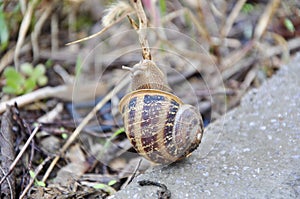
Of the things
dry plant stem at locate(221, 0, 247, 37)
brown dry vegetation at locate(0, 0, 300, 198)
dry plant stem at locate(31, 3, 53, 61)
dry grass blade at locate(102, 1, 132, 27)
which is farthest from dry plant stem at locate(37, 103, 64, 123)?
dry plant stem at locate(221, 0, 247, 37)

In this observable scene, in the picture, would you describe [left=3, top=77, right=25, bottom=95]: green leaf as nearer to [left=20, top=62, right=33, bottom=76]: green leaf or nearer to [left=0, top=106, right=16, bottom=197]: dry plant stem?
[left=20, top=62, right=33, bottom=76]: green leaf

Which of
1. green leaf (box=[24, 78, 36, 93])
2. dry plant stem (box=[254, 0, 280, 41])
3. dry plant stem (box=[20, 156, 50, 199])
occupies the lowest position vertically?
dry plant stem (box=[254, 0, 280, 41])

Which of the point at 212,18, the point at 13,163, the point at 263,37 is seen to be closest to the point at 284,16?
the point at 263,37

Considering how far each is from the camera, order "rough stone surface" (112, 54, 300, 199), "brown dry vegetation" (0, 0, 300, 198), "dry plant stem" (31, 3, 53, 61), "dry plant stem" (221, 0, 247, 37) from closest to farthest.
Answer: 1. "rough stone surface" (112, 54, 300, 199)
2. "brown dry vegetation" (0, 0, 300, 198)
3. "dry plant stem" (31, 3, 53, 61)
4. "dry plant stem" (221, 0, 247, 37)

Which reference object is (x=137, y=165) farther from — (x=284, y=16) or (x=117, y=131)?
(x=284, y=16)

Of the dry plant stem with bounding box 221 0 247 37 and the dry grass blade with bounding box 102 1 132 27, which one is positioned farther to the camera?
the dry plant stem with bounding box 221 0 247 37

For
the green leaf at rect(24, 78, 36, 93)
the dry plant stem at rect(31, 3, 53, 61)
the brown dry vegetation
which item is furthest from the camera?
the dry plant stem at rect(31, 3, 53, 61)

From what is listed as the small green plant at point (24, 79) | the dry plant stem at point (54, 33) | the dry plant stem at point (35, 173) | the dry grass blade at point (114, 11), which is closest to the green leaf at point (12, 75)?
the small green plant at point (24, 79)
